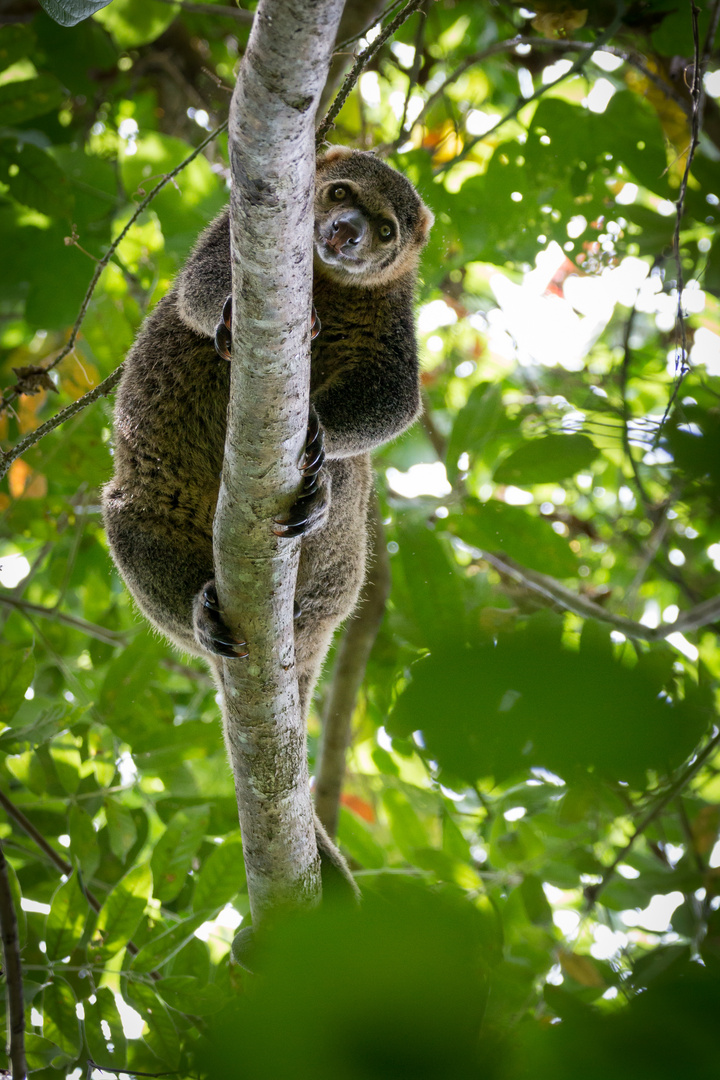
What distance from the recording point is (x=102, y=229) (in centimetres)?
438

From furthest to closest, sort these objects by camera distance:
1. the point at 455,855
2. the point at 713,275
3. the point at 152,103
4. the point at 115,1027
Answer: the point at 152,103, the point at 455,855, the point at 713,275, the point at 115,1027

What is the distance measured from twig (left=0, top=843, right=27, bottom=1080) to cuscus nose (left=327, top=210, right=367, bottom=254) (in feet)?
8.06

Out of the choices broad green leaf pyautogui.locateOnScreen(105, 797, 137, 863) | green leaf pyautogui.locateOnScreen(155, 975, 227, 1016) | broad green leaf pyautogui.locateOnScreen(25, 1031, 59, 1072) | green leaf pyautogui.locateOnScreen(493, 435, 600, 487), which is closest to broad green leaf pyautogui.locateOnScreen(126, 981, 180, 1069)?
green leaf pyautogui.locateOnScreen(155, 975, 227, 1016)

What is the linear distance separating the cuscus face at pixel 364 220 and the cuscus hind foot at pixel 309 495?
1290 millimetres

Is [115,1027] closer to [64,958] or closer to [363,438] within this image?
[64,958]

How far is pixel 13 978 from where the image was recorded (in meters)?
2.10

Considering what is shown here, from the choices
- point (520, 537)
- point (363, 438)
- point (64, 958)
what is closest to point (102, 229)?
point (363, 438)

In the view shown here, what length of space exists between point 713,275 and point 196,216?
2.57 meters

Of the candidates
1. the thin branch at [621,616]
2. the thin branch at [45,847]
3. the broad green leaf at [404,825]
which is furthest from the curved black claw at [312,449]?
the broad green leaf at [404,825]

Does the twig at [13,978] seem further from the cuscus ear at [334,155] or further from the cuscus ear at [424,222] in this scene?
the cuscus ear at [334,155]

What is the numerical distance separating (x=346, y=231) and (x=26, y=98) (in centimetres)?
198

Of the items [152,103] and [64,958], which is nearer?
[64,958]

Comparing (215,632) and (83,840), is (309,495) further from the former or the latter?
(83,840)

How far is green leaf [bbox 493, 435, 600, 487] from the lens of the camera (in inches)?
110
